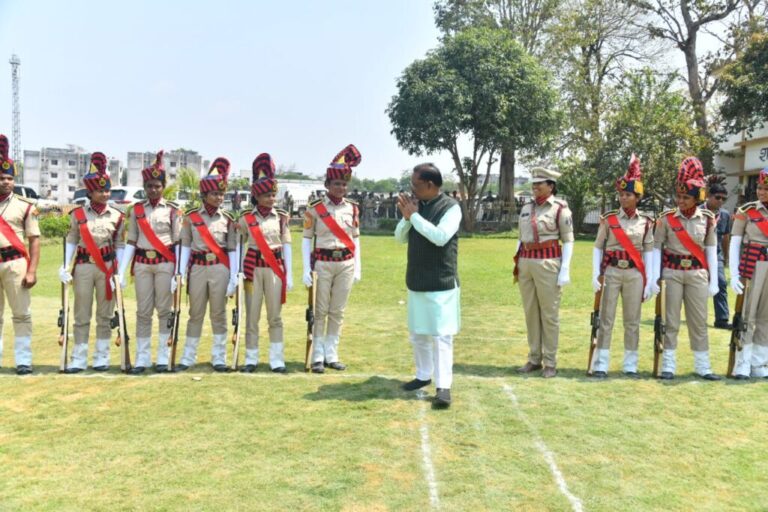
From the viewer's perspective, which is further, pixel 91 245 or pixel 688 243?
pixel 91 245

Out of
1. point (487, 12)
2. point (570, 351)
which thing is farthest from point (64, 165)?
point (570, 351)

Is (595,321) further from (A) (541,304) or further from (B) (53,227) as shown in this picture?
(B) (53,227)

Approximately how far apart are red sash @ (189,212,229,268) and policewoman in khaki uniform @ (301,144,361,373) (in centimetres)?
88

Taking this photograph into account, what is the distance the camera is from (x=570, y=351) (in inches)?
325

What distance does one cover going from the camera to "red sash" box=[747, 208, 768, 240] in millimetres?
6734

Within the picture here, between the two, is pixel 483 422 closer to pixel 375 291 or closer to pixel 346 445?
pixel 346 445

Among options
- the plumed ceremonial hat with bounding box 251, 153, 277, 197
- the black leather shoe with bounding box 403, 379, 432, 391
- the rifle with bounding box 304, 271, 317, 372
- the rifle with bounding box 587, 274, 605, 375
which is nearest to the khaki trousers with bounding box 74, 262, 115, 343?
the plumed ceremonial hat with bounding box 251, 153, 277, 197

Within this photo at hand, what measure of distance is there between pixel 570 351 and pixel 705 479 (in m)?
3.91

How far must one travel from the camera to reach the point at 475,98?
29.2 metres

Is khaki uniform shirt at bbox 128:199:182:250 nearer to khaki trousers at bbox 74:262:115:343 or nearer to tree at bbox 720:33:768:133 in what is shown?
khaki trousers at bbox 74:262:115:343

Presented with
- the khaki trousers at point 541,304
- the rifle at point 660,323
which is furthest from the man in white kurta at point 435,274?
the rifle at point 660,323

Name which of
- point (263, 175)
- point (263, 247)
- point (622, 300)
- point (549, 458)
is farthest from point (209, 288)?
point (622, 300)

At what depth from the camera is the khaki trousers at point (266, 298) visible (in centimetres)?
692

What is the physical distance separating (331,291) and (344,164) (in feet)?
4.55
